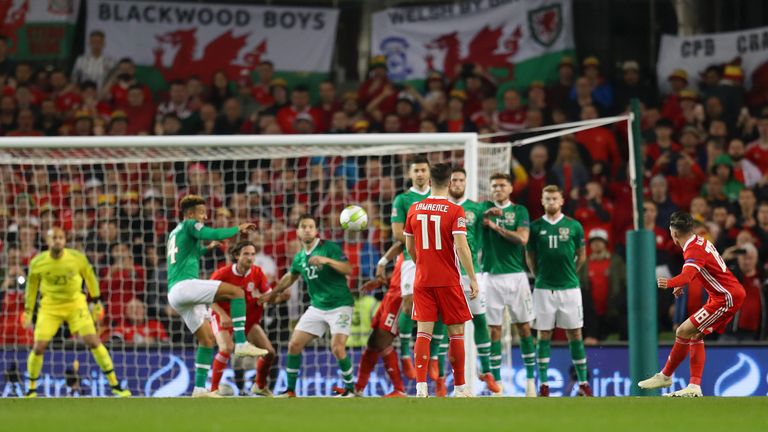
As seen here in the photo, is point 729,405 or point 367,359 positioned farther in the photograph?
point 367,359

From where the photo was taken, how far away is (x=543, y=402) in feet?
28.9

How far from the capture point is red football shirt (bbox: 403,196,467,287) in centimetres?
1018

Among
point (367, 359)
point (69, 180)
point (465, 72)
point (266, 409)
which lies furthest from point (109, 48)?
point (266, 409)

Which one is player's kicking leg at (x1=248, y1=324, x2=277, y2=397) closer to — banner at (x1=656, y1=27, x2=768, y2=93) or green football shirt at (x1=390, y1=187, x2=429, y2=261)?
green football shirt at (x1=390, y1=187, x2=429, y2=261)

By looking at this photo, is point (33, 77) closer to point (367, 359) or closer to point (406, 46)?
point (406, 46)

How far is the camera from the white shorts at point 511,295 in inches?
475

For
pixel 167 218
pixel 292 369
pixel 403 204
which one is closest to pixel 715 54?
pixel 403 204

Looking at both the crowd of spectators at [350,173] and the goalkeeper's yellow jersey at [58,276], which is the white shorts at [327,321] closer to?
the crowd of spectators at [350,173]

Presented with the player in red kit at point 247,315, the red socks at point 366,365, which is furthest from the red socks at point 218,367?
the red socks at point 366,365

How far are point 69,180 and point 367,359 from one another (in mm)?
5396

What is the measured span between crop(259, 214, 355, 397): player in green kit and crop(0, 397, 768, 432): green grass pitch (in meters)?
2.82

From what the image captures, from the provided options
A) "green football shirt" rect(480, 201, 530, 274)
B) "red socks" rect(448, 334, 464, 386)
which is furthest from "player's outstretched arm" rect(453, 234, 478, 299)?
"green football shirt" rect(480, 201, 530, 274)

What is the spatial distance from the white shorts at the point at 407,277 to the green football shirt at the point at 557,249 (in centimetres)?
126

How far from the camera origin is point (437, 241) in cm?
1020
